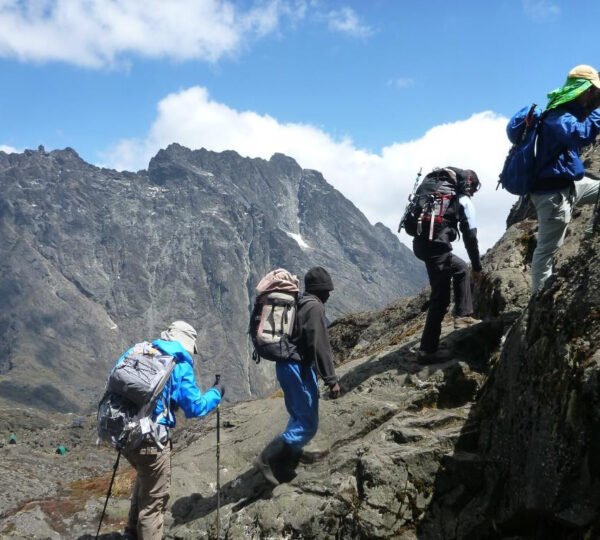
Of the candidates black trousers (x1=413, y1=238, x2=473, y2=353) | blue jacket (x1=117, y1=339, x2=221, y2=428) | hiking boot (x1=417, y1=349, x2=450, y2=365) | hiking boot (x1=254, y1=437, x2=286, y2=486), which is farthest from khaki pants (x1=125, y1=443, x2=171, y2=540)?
black trousers (x1=413, y1=238, x2=473, y2=353)

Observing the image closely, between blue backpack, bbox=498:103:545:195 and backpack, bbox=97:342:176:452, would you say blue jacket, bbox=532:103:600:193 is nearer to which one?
blue backpack, bbox=498:103:545:195

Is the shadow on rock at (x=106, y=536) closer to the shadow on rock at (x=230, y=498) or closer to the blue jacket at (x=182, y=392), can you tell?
the shadow on rock at (x=230, y=498)

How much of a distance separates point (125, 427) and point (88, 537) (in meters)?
4.39

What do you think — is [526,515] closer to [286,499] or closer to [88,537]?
[286,499]

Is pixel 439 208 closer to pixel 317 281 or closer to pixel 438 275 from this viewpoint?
pixel 438 275

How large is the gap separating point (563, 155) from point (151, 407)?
26.9 ft

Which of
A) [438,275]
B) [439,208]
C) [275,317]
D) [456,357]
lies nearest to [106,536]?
[275,317]

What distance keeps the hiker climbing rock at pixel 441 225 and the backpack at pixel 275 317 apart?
322 centimetres

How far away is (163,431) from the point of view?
9516mm

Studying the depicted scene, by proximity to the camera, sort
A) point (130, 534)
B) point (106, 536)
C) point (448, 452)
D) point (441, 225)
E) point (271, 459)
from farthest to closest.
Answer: point (441, 225) → point (106, 536) → point (130, 534) → point (271, 459) → point (448, 452)

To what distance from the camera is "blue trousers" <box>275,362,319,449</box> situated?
1001 centimetres

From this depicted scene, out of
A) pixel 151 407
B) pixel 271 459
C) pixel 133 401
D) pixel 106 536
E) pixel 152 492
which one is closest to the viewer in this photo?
pixel 133 401

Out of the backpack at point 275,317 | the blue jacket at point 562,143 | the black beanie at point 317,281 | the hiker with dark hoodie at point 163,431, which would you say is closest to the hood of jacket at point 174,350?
the hiker with dark hoodie at point 163,431

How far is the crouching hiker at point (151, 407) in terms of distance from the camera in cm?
914
